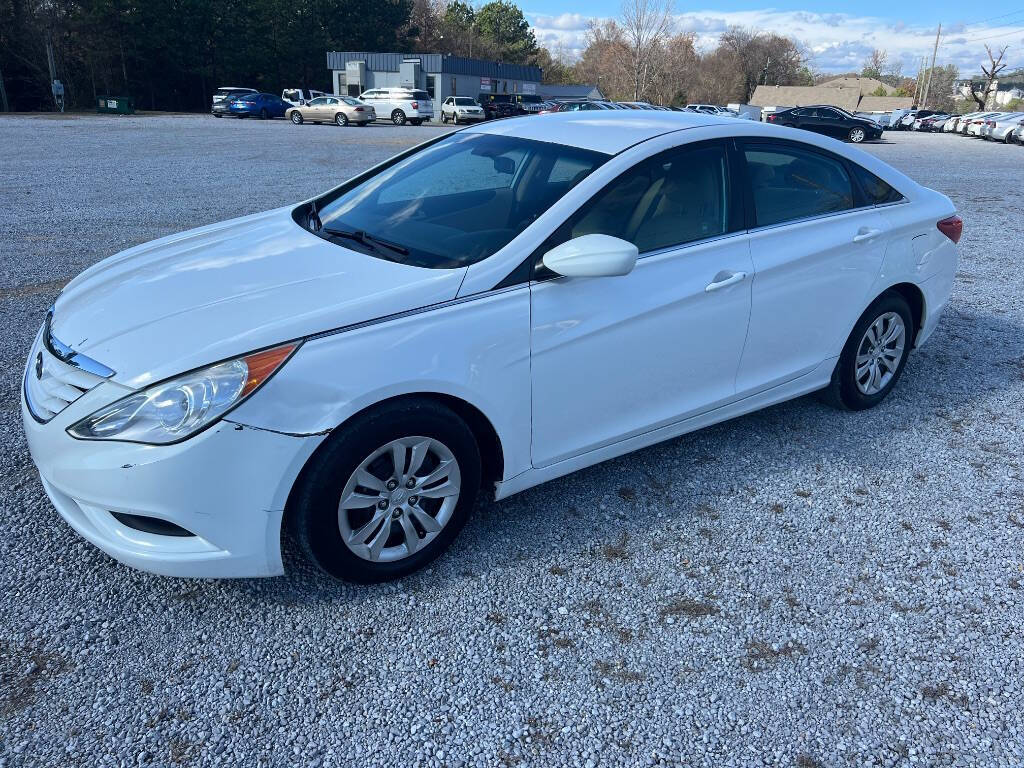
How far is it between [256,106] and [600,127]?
4548 centimetres

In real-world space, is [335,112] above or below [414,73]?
below

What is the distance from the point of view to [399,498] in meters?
2.77

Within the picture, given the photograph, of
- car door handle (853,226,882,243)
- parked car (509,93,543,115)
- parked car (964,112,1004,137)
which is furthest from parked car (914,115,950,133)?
car door handle (853,226,882,243)

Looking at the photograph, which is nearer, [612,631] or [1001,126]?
[612,631]

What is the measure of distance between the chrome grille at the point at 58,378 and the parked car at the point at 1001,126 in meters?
38.1

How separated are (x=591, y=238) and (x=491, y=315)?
1.64ft

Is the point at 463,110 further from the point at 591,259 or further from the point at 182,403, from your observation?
the point at 182,403

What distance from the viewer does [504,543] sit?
317 cm

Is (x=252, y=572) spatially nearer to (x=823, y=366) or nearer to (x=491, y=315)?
(x=491, y=315)

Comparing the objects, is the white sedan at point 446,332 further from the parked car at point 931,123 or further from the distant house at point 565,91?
the distant house at point 565,91

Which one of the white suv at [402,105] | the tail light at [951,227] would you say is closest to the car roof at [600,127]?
the tail light at [951,227]

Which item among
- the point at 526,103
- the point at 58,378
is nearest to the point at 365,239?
the point at 58,378

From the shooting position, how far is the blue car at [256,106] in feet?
144

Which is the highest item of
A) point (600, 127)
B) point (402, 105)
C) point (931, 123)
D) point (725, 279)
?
point (600, 127)
